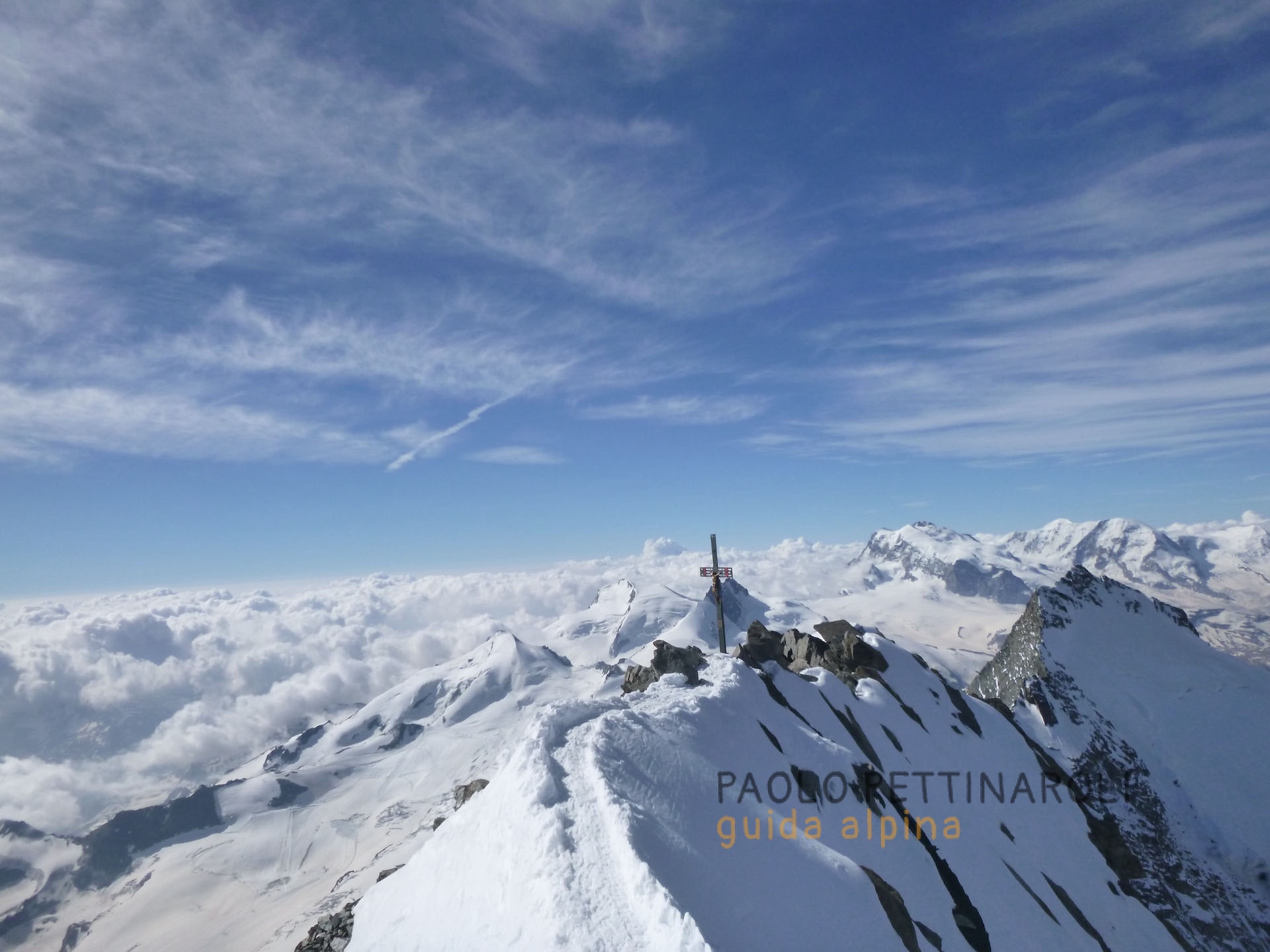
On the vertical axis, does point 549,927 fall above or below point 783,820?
above

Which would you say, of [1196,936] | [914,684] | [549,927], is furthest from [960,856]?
[1196,936]

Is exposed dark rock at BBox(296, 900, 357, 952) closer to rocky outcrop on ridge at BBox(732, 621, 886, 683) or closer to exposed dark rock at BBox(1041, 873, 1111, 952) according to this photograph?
rocky outcrop on ridge at BBox(732, 621, 886, 683)

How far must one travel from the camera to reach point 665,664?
48656mm

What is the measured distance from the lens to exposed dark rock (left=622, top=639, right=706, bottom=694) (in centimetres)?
4697

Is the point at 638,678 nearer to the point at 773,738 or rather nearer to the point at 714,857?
the point at 773,738

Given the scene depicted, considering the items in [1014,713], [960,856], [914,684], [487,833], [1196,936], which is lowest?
[1196,936]

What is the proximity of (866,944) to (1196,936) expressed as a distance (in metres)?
53.7

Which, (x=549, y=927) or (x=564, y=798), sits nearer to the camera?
(x=549, y=927)

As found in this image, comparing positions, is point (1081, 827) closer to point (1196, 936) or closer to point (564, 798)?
point (1196, 936)

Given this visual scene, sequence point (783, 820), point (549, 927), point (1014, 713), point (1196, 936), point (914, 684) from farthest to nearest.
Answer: point (1014, 713), point (914, 684), point (1196, 936), point (783, 820), point (549, 927)

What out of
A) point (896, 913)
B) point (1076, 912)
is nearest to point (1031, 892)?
point (1076, 912)

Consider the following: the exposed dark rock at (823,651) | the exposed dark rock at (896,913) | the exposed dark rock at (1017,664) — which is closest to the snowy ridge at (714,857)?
the exposed dark rock at (896,913)

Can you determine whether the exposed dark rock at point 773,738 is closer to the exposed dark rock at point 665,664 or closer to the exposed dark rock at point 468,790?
the exposed dark rock at point 665,664

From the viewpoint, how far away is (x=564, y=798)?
20.7m
